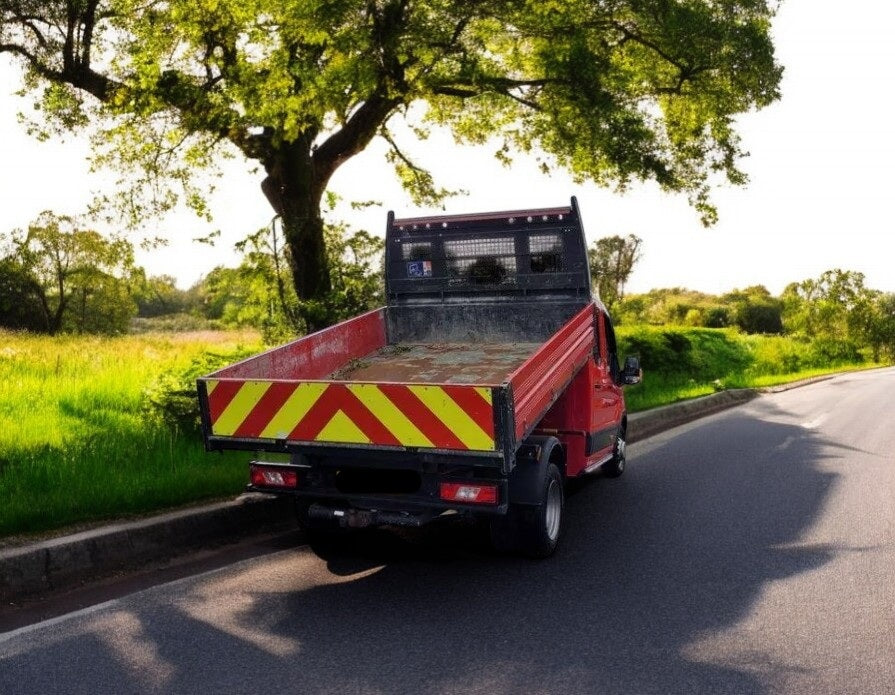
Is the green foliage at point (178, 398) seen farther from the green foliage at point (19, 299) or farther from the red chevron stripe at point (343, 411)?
the green foliage at point (19, 299)

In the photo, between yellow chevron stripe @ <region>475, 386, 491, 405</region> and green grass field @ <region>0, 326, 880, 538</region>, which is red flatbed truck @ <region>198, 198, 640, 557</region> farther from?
green grass field @ <region>0, 326, 880, 538</region>

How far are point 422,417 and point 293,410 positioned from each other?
0.95 m

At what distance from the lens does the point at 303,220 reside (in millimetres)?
11969

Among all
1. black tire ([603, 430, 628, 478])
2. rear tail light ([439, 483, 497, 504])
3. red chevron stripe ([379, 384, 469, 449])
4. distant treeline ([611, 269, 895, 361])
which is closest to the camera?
red chevron stripe ([379, 384, 469, 449])

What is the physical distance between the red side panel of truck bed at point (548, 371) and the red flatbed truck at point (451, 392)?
2 centimetres

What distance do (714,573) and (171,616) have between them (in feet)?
11.6

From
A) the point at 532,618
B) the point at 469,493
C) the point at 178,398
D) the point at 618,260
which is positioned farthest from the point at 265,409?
the point at 618,260

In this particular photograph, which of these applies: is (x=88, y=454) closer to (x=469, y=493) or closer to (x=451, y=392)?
(x=469, y=493)

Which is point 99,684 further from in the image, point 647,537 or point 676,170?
point 676,170

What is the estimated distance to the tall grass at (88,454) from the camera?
6535 millimetres

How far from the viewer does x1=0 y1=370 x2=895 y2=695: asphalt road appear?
4066mm

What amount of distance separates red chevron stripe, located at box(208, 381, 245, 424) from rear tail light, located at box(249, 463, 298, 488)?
0.48 meters

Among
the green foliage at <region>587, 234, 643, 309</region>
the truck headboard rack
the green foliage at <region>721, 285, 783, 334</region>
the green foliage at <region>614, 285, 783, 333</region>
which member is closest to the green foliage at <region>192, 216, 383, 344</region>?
the truck headboard rack

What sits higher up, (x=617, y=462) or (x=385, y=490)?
(x=385, y=490)
